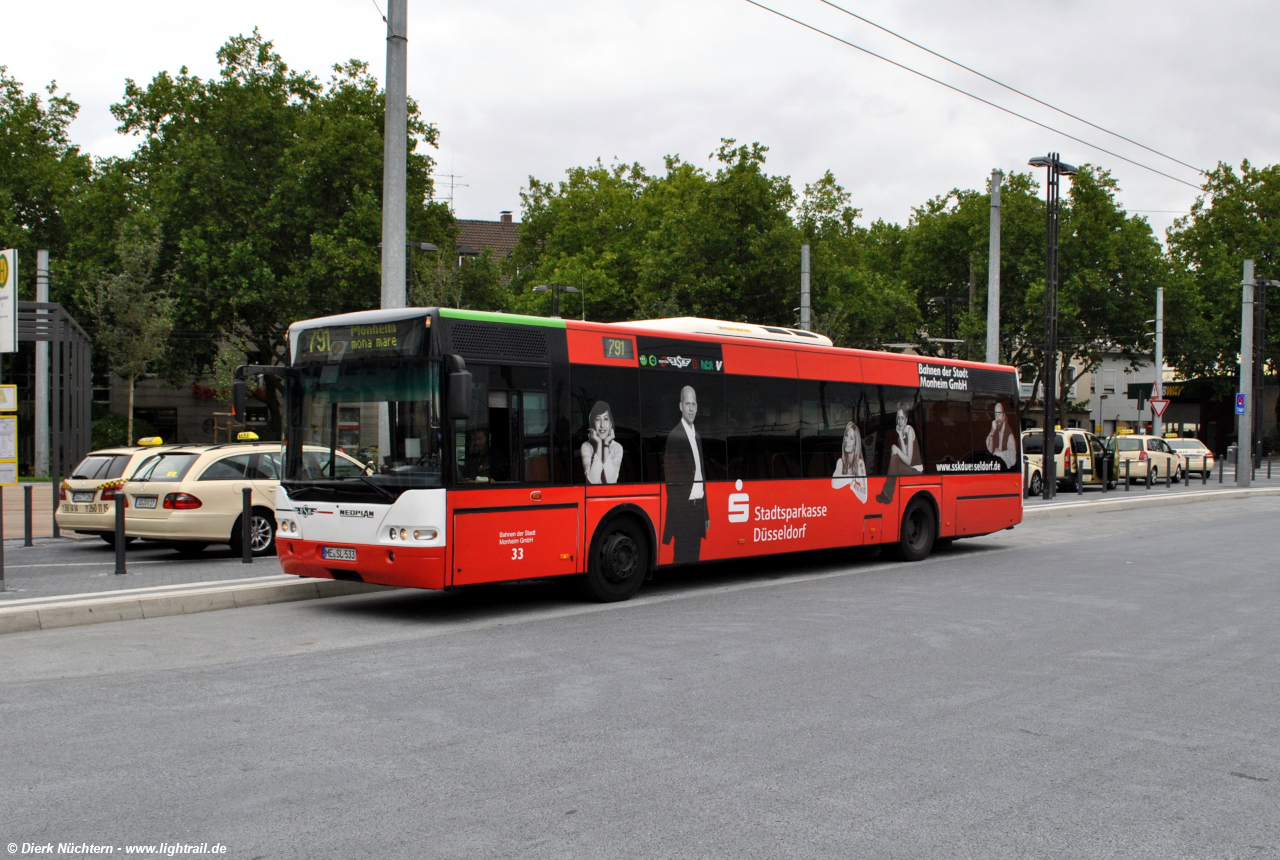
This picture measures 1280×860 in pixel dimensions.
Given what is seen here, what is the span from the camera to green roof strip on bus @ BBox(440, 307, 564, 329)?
986 centimetres

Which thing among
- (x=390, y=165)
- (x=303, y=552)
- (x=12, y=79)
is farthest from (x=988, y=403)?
(x=12, y=79)

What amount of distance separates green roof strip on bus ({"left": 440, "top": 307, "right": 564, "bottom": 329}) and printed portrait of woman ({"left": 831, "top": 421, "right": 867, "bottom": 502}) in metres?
4.80

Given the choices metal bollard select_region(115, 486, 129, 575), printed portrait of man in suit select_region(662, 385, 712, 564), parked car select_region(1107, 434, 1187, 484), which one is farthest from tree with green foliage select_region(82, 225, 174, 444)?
parked car select_region(1107, 434, 1187, 484)

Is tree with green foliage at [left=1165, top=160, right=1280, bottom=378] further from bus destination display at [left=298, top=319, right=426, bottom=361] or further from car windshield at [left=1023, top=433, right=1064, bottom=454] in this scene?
bus destination display at [left=298, top=319, right=426, bottom=361]

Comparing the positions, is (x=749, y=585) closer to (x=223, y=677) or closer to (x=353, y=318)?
(x=353, y=318)

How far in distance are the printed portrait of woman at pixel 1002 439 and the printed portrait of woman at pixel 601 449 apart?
25.6ft

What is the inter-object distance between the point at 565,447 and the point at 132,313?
102ft

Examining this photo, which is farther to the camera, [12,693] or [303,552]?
[303,552]

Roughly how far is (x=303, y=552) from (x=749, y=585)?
504 centimetres

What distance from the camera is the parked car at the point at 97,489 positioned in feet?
49.3

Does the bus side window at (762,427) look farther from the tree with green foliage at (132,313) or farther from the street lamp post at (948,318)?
the street lamp post at (948,318)

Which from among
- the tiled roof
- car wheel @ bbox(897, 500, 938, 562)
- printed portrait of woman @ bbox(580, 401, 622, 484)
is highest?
the tiled roof

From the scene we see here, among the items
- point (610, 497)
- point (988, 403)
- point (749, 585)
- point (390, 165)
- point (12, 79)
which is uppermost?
point (12, 79)

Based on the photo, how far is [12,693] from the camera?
702 centimetres
